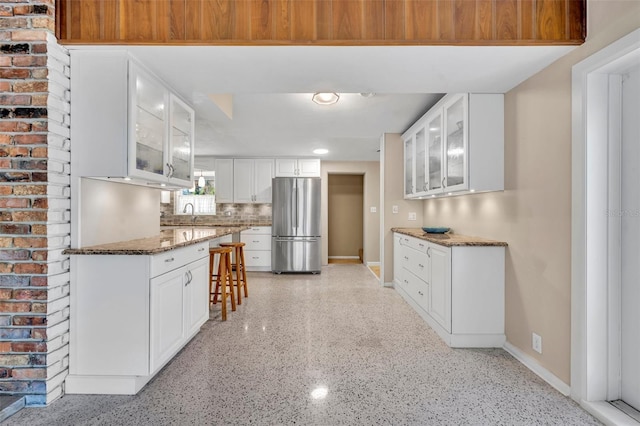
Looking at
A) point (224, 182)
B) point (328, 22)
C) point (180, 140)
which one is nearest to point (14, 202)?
point (180, 140)

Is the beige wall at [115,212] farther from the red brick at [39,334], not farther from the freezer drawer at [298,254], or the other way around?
the freezer drawer at [298,254]

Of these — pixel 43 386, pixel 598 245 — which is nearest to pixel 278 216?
pixel 43 386

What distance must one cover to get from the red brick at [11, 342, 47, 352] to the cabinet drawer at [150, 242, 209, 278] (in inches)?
27.1

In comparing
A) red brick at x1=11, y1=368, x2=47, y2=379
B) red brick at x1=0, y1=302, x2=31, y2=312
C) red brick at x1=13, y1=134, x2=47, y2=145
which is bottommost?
red brick at x1=11, y1=368, x2=47, y2=379

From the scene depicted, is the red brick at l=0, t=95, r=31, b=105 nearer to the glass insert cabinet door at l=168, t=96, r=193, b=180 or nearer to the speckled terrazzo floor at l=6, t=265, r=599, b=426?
the glass insert cabinet door at l=168, t=96, r=193, b=180

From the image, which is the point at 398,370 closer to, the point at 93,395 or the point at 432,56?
the point at 93,395

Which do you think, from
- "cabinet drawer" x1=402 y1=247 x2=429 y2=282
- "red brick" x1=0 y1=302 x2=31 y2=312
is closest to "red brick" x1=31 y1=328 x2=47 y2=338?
"red brick" x1=0 y1=302 x2=31 y2=312

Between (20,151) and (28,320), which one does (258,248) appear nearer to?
(28,320)

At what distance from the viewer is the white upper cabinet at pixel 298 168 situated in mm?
6602

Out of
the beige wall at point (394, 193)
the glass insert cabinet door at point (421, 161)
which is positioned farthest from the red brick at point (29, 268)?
the beige wall at point (394, 193)

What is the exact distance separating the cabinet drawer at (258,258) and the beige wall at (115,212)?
3.21m

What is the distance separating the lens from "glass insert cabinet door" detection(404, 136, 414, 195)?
4.48 meters

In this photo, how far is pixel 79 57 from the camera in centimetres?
212

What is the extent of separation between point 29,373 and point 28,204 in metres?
0.98
